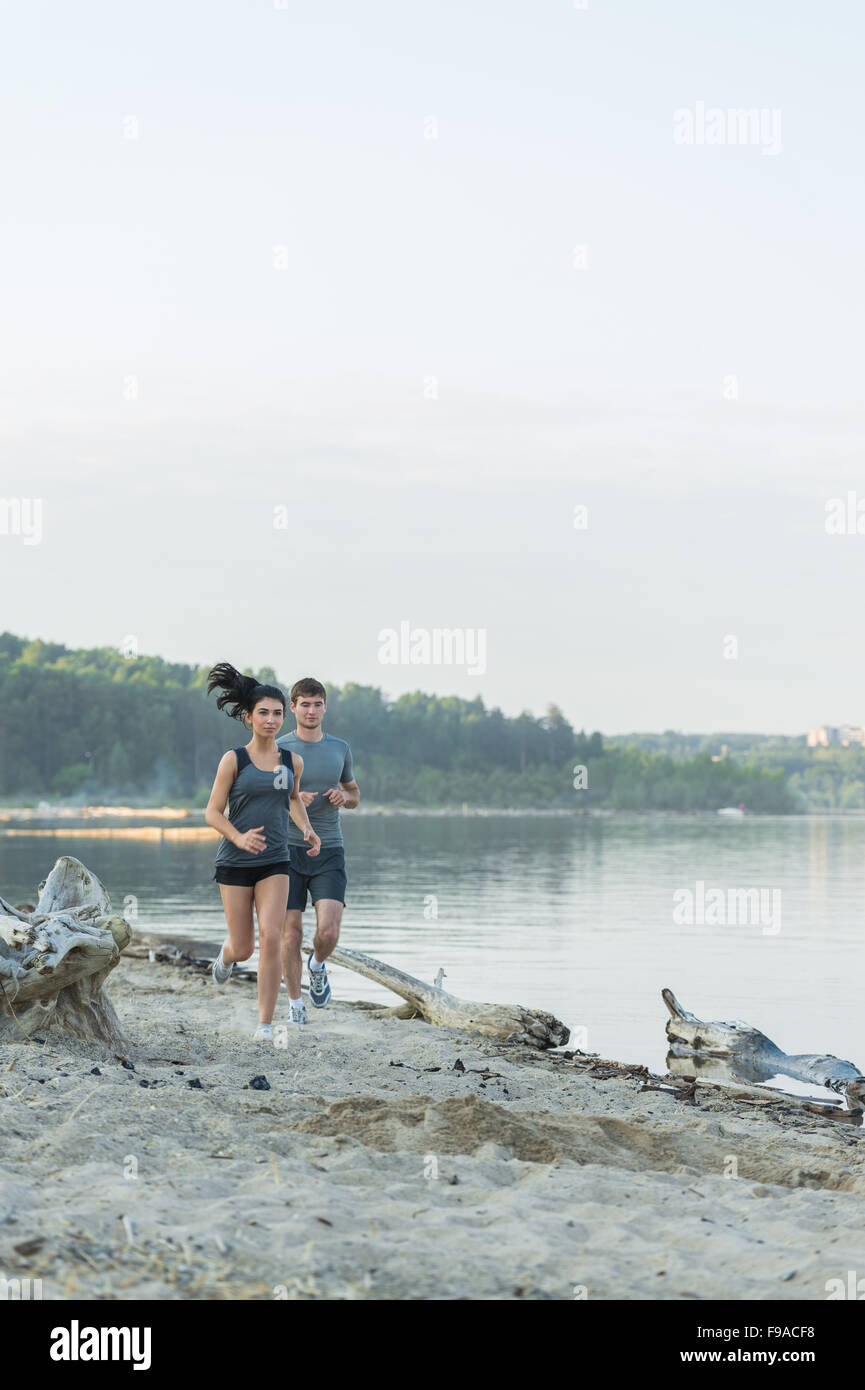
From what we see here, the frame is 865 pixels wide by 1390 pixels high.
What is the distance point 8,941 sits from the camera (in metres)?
7.77

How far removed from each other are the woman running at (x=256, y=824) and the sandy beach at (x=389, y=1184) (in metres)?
0.72

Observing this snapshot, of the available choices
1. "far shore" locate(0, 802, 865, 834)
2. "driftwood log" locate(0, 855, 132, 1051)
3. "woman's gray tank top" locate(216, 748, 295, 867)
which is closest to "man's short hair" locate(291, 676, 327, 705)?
"woman's gray tank top" locate(216, 748, 295, 867)

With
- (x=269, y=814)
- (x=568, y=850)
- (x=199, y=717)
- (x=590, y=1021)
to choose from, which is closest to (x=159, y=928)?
(x=590, y=1021)

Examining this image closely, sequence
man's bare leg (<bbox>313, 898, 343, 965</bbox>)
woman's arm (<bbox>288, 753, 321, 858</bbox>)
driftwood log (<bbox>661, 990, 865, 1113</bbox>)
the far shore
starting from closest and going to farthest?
woman's arm (<bbox>288, 753, 321, 858</bbox>), man's bare leg (<bbox>313, 898, 343, 965</bbox>), driftwood log (<bbox>661, 990, 865, 1113</bbox>), the far shore

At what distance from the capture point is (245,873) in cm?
838

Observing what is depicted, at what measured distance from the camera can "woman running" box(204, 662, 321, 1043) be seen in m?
8.30

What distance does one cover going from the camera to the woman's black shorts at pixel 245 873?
8.36m

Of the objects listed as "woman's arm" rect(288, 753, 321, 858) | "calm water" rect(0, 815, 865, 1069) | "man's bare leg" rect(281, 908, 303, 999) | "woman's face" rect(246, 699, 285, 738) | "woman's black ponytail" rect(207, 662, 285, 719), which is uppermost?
"woman's black ponytail" rect(207, 662, 285, 719)

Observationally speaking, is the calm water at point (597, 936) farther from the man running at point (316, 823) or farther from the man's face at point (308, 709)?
the man's face at point (308, 709)

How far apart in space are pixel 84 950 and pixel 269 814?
1428 millimetres

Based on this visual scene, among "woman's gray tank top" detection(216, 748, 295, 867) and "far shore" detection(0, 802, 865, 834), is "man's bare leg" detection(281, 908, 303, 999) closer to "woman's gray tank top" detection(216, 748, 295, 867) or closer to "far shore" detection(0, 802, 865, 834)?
"woman's gray tank top" detection(216, 748, 295, 867)

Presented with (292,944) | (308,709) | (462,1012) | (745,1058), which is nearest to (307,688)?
(308,709)

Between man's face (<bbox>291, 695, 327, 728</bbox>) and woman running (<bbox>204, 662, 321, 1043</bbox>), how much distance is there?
1.58 ft
